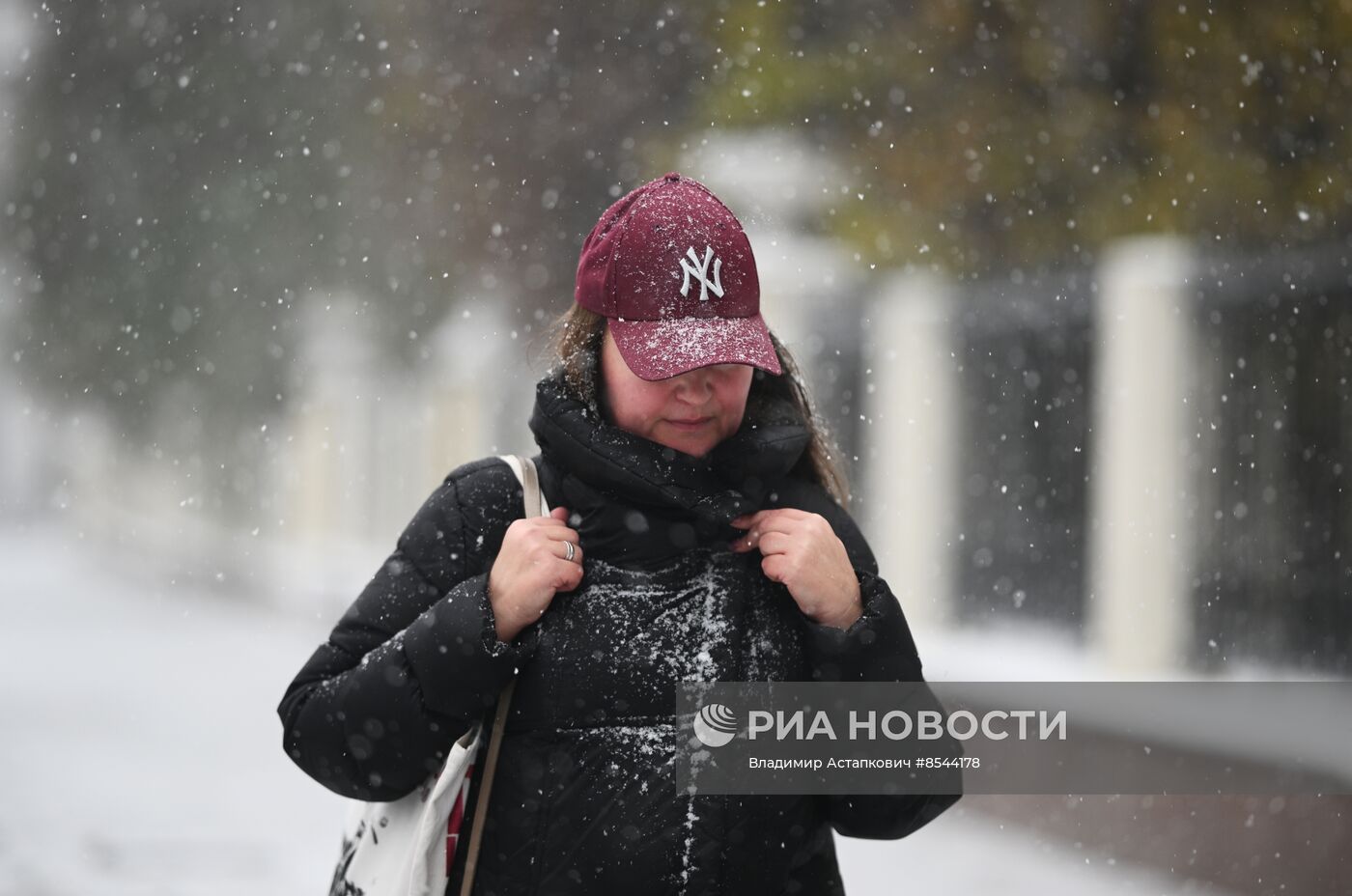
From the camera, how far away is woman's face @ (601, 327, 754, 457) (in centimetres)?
203

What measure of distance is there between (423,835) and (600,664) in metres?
0.31

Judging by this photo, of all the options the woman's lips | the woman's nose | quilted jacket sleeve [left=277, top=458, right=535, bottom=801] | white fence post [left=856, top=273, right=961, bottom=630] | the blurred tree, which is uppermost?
the blurred tree

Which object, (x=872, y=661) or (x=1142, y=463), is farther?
(x=1142, y=463)

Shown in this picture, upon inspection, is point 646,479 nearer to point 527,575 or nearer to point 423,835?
point 527,575

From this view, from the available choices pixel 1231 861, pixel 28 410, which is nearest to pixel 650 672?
pixel 1231 861

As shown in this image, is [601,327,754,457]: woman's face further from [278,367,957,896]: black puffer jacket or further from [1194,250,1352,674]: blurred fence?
[1194,250,1352,674]: blurred fence

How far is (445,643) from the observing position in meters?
1.93

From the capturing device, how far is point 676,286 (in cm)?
203

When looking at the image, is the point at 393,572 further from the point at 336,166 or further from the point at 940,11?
the point at 336,166

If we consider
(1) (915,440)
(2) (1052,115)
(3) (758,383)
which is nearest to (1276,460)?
(1) (915,440)

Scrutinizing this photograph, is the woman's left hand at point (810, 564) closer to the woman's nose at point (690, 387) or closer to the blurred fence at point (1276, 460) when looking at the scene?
the woman's nose at point (690, 387)

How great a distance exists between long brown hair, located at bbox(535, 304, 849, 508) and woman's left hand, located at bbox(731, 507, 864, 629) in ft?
0.61

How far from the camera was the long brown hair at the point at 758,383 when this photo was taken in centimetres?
211

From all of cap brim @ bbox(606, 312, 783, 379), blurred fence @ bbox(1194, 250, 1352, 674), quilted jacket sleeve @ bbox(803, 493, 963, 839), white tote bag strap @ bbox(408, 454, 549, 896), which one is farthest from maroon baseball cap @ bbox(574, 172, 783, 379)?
blurred fence @ bbox(1194, 250, 1352, 674)
